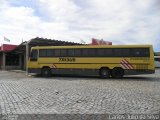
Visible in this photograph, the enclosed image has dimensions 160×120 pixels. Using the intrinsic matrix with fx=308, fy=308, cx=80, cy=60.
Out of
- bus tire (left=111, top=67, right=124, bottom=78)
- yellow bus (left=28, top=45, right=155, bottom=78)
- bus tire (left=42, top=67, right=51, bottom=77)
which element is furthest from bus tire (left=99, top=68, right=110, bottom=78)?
bus tire (left=42, top=67, right=51, bottom=77)

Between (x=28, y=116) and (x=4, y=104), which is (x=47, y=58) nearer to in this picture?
(x=4, y=104)

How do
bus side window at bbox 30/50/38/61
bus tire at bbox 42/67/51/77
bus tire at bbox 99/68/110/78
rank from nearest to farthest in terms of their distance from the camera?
bus tire at bbox 99/68/110/78 → bus tire at bbox 42/67/51/77 → bus side window at bbox 30/50/38/61

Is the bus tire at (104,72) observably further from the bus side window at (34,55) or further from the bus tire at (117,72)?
the bus side window at (34,55)

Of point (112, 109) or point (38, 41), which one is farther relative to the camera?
point (38, 41)

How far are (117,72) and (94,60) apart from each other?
2.21 meters

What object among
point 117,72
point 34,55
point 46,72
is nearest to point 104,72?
point 117,72

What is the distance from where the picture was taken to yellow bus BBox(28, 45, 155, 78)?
81.8 ft

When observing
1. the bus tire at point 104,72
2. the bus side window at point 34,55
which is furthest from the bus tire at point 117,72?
the bus side window at point 34,55

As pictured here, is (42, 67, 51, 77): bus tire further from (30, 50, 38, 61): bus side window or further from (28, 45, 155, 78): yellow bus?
(30, 50, 38, 61): bus side window

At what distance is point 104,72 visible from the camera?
1030 inches

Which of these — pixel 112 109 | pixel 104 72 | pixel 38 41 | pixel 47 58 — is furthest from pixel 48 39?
pixel 112 109

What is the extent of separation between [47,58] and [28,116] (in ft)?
65.3

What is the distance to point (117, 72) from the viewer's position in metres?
26.0

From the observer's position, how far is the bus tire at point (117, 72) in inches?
1015
